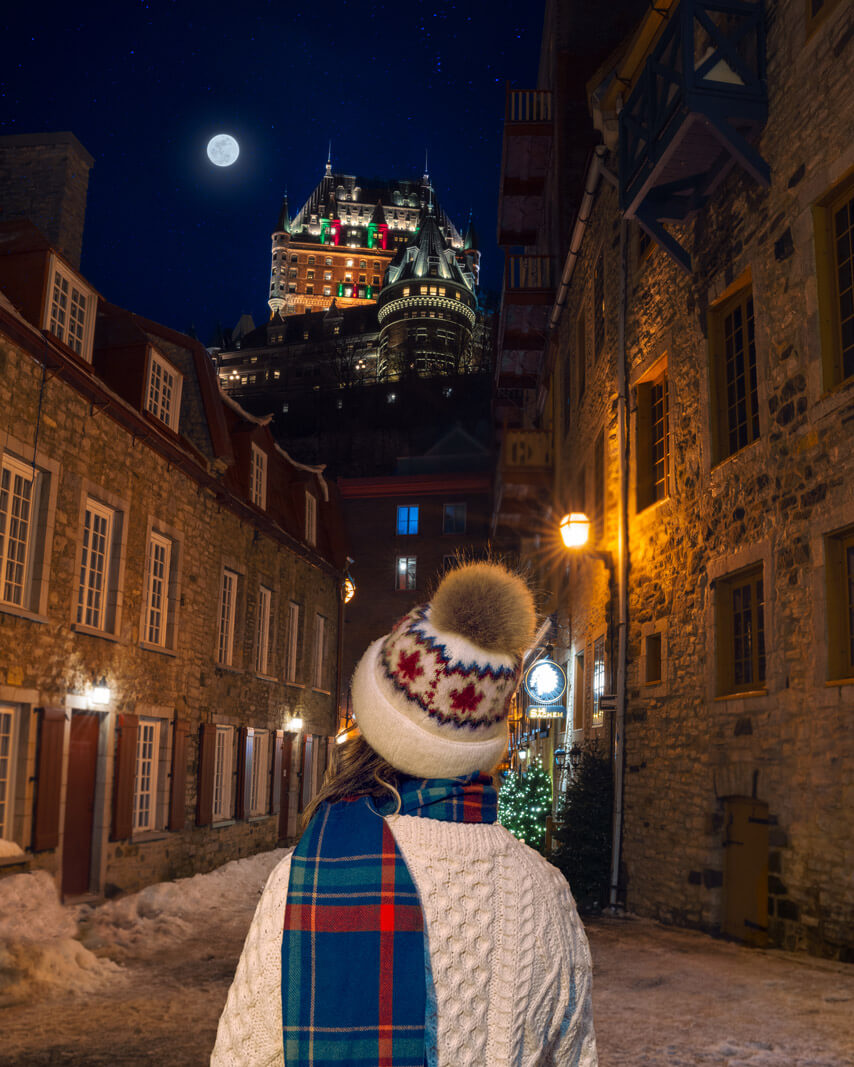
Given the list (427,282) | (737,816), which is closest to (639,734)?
(737,816)

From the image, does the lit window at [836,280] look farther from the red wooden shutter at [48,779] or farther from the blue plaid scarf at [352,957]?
the red wooden shutter at [48,779]

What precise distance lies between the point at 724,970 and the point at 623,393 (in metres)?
7.91

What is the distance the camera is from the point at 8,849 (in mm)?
10086

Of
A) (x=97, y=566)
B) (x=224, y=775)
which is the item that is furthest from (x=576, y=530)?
(x=224, y=775)

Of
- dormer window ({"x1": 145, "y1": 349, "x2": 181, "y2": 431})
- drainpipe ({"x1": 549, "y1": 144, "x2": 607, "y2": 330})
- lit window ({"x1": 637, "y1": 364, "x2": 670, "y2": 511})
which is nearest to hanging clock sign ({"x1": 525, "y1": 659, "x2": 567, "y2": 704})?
lit window ({"x1": 637, "y1": 364, "x2": 670, "y2": 511})

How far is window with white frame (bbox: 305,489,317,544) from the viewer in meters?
23.4

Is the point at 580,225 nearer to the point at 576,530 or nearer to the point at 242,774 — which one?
the point at 576,530

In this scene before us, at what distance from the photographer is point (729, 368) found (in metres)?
10.8

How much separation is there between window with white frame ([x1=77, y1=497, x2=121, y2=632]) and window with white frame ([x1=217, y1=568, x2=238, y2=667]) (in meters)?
4.15

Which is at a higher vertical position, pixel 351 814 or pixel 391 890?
pixel 351 814

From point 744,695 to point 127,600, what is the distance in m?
8.09

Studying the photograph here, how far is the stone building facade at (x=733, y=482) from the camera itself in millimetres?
8266

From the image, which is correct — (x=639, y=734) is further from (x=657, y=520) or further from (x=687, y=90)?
(x=687, y=90)

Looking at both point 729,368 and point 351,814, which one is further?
point 729,368
